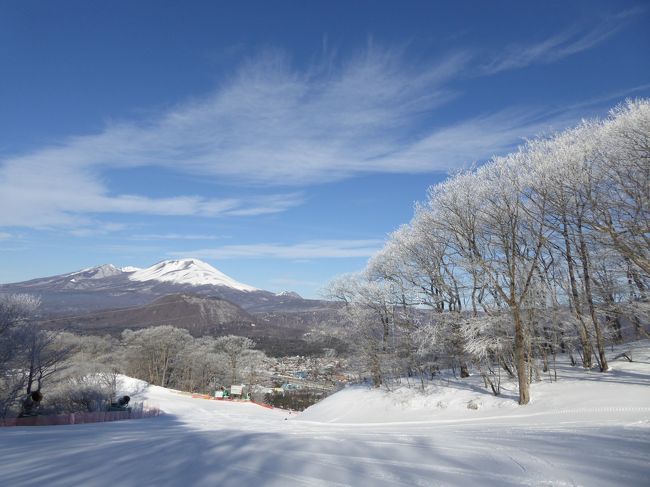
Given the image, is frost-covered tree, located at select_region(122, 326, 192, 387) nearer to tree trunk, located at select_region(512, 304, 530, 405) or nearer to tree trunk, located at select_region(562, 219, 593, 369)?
tree trunk, located at select_region(512, 304, 530, 405)

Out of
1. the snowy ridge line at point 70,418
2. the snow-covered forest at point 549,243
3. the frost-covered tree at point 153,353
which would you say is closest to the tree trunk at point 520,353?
the snow-covered forest at point 549,243

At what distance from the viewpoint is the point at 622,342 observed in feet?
75.1

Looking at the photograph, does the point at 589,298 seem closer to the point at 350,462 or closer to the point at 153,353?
the point at 350,462

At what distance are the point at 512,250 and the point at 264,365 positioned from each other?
200 feet

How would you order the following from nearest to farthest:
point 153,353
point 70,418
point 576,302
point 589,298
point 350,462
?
point 350,462
point 589,298
point 576,302
point 70,418
point 153,353

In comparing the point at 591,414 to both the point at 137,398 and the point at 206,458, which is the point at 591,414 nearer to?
the point at 206,458

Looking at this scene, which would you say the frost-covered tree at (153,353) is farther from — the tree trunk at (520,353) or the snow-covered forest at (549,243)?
the tree trunk at (520,353)

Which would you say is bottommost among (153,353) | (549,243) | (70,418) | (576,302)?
(70,418)

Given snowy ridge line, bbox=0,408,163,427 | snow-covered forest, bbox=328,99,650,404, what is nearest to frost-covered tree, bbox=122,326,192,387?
snowy ridge line, bbox=0,408,163,427

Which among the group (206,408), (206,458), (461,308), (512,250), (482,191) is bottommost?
(206,408)

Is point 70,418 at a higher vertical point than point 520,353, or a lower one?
lower

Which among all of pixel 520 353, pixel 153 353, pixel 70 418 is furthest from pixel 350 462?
pixel 153 353

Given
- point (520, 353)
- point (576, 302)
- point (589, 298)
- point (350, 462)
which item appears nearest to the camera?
point (350, 462)

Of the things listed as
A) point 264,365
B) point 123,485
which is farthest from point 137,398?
point 123,485
